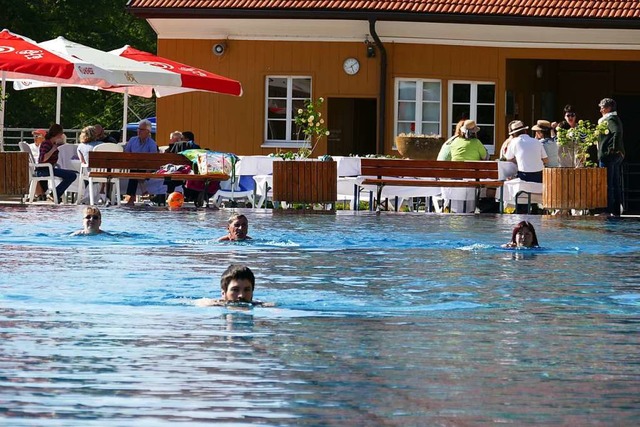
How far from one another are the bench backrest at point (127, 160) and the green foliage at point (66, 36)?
24.6 m

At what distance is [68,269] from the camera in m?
13.4

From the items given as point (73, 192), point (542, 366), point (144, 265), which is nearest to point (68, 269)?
point (144, 265)

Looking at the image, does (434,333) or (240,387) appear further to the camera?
(434,333)

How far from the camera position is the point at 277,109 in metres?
31.0

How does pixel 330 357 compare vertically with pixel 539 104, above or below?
below

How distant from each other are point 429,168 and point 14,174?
20.3ft

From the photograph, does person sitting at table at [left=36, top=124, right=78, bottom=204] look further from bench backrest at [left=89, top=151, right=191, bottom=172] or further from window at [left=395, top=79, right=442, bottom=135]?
window at [left=395, top=79, right=442, bottom=135]

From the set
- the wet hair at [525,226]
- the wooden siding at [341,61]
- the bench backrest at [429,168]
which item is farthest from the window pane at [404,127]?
the wet hair at [525,226]

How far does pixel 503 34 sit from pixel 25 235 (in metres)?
15.1

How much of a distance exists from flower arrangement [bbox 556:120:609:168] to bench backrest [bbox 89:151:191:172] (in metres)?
5.95

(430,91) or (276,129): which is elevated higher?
(430,91)

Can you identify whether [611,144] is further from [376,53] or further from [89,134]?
[376,53]

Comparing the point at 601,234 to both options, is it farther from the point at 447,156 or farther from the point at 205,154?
the point at 205,154

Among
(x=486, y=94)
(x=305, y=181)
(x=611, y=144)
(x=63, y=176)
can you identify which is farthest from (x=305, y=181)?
(x=486, y=94)
